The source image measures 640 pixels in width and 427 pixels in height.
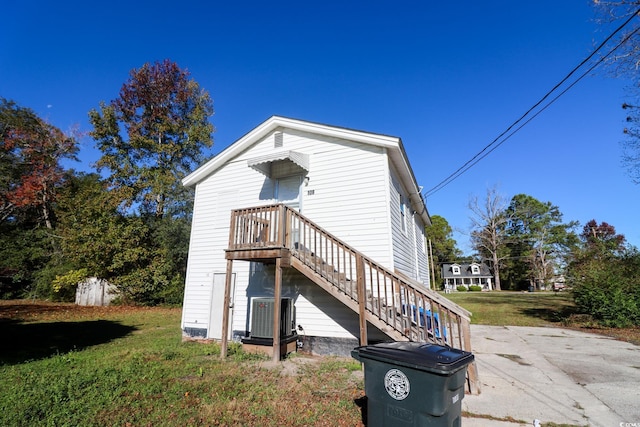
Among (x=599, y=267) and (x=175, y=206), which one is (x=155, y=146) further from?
(x=599, y=267)

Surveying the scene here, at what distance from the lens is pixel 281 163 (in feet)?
26.5

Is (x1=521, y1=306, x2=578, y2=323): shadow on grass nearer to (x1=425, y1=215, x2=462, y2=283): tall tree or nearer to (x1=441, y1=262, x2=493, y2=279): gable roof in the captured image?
(x1=441, y1=262, x2=493, y2=279): gable roof

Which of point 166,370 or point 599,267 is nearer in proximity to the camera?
point 166,370

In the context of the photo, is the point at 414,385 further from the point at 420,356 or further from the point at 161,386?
the point at 161,386

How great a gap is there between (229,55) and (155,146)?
10683 millimetres

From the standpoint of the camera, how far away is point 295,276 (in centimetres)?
718

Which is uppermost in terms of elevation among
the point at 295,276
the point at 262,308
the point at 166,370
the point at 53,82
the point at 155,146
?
the point at 53,82

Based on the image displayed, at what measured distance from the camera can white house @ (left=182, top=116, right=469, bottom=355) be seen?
19.5ft

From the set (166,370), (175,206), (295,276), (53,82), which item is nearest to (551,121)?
(295,276)

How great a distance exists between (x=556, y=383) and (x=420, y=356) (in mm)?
3921

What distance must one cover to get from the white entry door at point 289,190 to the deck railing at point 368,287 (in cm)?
91

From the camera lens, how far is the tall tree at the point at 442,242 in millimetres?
48125

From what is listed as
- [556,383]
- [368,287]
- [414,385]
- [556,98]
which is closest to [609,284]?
[556,98]

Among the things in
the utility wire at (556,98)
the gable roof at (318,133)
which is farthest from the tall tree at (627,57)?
the gable roof at (318,133)
